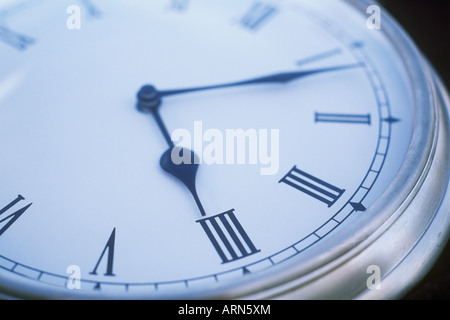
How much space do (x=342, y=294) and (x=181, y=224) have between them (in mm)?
264

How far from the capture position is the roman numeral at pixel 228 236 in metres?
0.90

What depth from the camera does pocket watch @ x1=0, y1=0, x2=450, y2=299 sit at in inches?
34.4

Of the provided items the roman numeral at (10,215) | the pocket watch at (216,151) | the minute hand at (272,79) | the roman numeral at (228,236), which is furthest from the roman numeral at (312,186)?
the roman numeral at (10,215)

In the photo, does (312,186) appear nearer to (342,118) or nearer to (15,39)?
(342,118)

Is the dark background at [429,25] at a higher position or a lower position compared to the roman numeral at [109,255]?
higher

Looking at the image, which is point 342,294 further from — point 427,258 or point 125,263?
point 125,263

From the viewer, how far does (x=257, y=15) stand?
141 cm

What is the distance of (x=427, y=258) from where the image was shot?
0.95m

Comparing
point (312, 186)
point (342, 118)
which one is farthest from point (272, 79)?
point (312, 186)

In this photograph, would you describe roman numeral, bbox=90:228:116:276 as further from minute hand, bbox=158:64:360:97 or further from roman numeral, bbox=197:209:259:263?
minute hand, bbox=158:64:360:97

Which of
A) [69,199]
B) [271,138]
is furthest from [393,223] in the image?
[69,199]

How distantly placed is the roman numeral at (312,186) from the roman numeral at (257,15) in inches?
18.8

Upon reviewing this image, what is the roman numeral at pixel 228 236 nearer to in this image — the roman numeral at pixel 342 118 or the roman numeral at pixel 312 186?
the roman numeral at pixel 312 186

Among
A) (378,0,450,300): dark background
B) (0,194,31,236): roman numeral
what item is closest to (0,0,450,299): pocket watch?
(0,194,31,236): roman numeral
